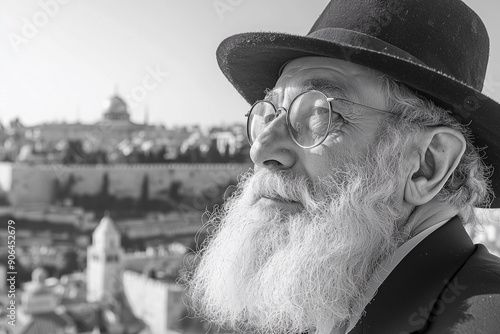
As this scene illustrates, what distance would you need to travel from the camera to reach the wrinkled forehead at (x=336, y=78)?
68cm

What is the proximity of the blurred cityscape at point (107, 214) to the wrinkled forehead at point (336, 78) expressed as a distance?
408 inches

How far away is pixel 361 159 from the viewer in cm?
69

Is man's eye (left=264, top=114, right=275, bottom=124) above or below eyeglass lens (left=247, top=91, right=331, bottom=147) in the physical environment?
below

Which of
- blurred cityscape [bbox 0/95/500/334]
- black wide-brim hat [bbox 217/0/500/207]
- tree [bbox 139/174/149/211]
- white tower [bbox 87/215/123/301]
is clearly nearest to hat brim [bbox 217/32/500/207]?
black wide-brim hat [bbox 217/0/500/207]

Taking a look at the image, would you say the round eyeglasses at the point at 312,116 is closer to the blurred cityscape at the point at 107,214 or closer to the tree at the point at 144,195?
the blurred cityscape at the point at 107,214

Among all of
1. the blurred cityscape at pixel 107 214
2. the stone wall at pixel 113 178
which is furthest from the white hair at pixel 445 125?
the stone wall at pixel 113 178

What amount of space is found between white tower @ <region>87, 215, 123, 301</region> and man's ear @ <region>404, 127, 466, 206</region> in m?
14.6

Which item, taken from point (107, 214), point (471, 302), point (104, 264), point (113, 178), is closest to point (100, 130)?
point (113, 178)

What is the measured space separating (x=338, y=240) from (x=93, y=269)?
1541 cm

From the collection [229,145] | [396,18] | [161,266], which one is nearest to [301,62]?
[396,18]

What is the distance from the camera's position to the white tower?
14.9 metres

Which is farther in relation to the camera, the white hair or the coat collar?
the white hair

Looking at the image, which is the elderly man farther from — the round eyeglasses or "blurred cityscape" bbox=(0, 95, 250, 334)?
"blurred cityscape" bbox=(0, 95, 250, 334)

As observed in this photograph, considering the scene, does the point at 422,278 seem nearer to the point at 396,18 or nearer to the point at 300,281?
the point at 300,281
